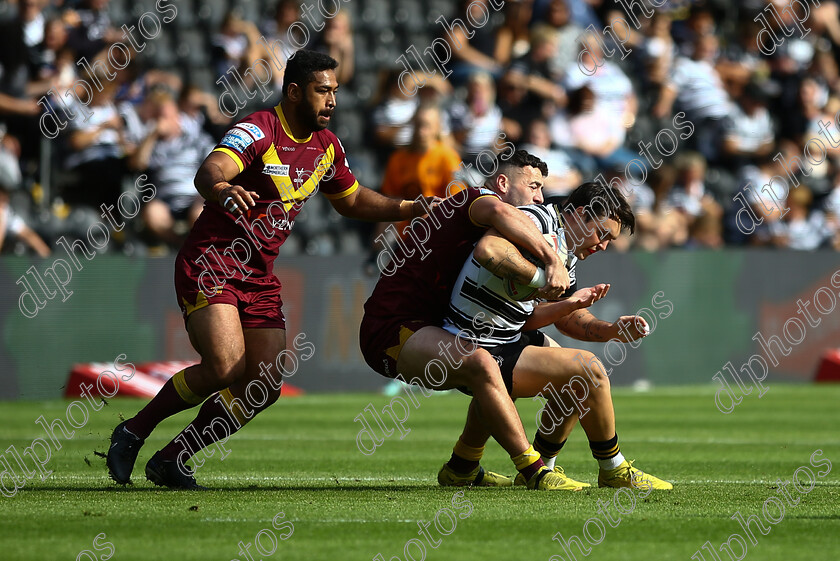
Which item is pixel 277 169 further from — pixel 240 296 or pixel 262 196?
pixel 240 296

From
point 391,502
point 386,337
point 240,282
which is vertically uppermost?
point 240,282

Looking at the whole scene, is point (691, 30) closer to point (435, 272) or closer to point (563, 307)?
point (435, 272)

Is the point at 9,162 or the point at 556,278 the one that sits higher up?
the point at 556,278

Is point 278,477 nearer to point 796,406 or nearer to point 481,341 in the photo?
point 481,341

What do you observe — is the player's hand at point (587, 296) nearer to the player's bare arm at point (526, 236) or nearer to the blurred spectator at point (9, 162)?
the player's bare arm at point (526, 236)

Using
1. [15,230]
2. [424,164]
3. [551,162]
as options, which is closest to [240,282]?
[424,164]

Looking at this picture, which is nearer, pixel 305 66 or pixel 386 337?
pixel 386 337

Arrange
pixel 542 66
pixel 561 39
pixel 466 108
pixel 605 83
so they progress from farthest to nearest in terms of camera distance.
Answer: pixel 605 83 → pixel 561 39 → pixel 542 66 → pixel 466 108

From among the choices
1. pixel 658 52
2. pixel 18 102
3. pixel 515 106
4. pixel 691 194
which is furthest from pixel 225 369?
pixel 658 52

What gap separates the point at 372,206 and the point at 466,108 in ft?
33.1

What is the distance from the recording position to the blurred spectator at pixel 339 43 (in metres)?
17.2

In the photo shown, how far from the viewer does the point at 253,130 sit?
294 inches

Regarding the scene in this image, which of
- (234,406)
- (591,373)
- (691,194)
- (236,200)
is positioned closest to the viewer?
(236,200)

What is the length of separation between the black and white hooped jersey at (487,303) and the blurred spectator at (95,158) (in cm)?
914
